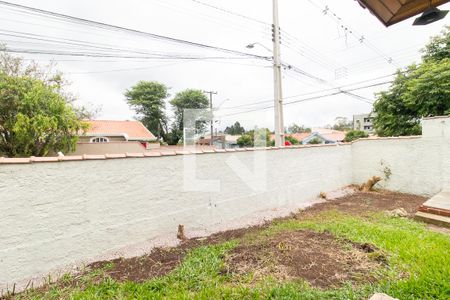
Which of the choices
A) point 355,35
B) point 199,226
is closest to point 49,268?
point 199,226

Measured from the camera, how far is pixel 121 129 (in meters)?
21.3

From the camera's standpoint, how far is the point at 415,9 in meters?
2.43

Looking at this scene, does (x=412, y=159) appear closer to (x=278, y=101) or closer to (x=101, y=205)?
(x=278, y=101)

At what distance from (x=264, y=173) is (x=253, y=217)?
120 cm

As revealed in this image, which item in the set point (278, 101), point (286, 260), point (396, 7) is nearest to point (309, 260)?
point (286, 260)

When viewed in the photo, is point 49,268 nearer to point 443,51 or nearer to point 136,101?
point 443,51

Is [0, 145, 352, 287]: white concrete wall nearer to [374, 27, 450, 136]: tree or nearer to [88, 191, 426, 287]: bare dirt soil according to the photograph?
[88, 191, 426, 287]: bare dirt soil

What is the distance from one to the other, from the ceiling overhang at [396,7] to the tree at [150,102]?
34.8 meters

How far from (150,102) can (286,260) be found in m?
34.9

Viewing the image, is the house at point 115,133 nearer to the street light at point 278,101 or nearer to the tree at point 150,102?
the street light at point 278,101

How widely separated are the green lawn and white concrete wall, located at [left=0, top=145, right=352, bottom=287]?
579 millimetres

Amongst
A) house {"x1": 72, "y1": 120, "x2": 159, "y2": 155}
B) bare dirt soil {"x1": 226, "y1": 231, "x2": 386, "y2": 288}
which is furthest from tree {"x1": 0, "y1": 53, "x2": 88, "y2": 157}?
bare dirt soil {"x1": 226, "y1": 231, "x2": 386, "y2": 288}

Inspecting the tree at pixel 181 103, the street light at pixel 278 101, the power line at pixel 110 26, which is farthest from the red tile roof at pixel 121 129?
the street light at pixel 278 101

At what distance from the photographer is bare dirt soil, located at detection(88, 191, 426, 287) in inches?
108
